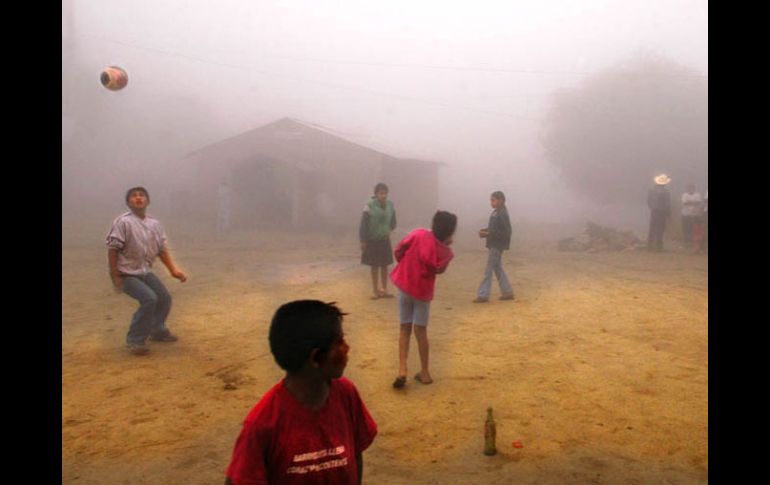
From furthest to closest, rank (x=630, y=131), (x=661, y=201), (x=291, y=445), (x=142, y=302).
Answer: (x=630, y=131) < (x=661, y=201) < (x=142, y=302) < (x=291, y=445)

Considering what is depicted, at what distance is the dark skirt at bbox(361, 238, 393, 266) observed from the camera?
941 centimetres

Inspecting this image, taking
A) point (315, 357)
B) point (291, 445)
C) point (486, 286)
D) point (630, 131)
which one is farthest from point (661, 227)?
point (630, 131)

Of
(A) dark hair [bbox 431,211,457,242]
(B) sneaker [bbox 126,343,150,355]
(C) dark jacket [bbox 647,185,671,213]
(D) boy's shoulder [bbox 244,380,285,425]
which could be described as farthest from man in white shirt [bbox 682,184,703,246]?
(D) boy's shoulder [bbox 244,380,285,425]

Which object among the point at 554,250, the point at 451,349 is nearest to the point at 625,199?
the point at 554,250

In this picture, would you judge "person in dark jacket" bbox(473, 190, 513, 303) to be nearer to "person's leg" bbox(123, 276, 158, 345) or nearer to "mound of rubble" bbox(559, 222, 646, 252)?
"person's leg" bbox(123, 276, 158, 345)

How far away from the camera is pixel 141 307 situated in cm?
616

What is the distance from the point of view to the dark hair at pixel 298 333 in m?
1.98

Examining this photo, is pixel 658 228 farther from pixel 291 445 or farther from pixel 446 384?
pixel 291 445

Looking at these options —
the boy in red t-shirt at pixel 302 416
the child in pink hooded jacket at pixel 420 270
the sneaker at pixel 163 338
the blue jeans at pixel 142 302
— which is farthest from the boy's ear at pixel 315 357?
the sneaker at pixel 163 338

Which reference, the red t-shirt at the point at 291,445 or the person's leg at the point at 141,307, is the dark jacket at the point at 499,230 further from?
the red t-shirt at the point at 291,445

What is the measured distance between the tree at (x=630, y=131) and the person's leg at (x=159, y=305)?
107 ft

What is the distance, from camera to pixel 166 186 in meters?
39.0

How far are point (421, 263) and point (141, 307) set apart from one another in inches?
129
